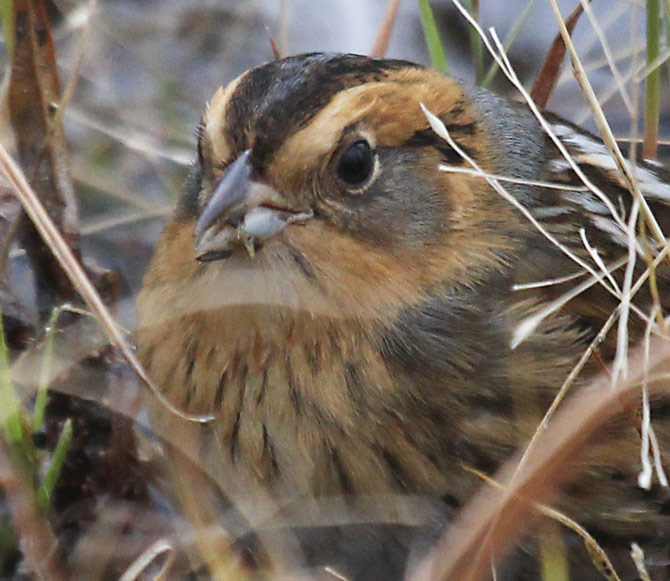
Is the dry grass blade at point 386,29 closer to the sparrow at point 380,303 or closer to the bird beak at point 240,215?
the sparrow at point 380,303

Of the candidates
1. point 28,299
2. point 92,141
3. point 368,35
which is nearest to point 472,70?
point 368,35

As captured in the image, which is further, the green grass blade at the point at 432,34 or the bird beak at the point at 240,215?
the green grass blade at the point at 432,34

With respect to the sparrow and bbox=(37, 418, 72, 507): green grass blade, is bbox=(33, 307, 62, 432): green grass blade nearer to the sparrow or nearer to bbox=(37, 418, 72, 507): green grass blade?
bbox=(37, 418, 72, 507): green grass blade

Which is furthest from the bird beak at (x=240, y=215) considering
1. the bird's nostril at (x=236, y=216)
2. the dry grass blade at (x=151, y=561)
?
the dry grass blade at (x=151, y=561)

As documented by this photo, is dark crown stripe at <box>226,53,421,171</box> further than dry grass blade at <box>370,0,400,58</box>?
No

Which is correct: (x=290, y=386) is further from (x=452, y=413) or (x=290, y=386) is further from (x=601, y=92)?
(x=601, y=92)

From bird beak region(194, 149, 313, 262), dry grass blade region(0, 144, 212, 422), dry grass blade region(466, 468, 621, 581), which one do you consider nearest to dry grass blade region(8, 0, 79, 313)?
dry grass blade region(0, 144, 212, 422)

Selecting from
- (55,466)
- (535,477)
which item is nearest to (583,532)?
(535,477)
